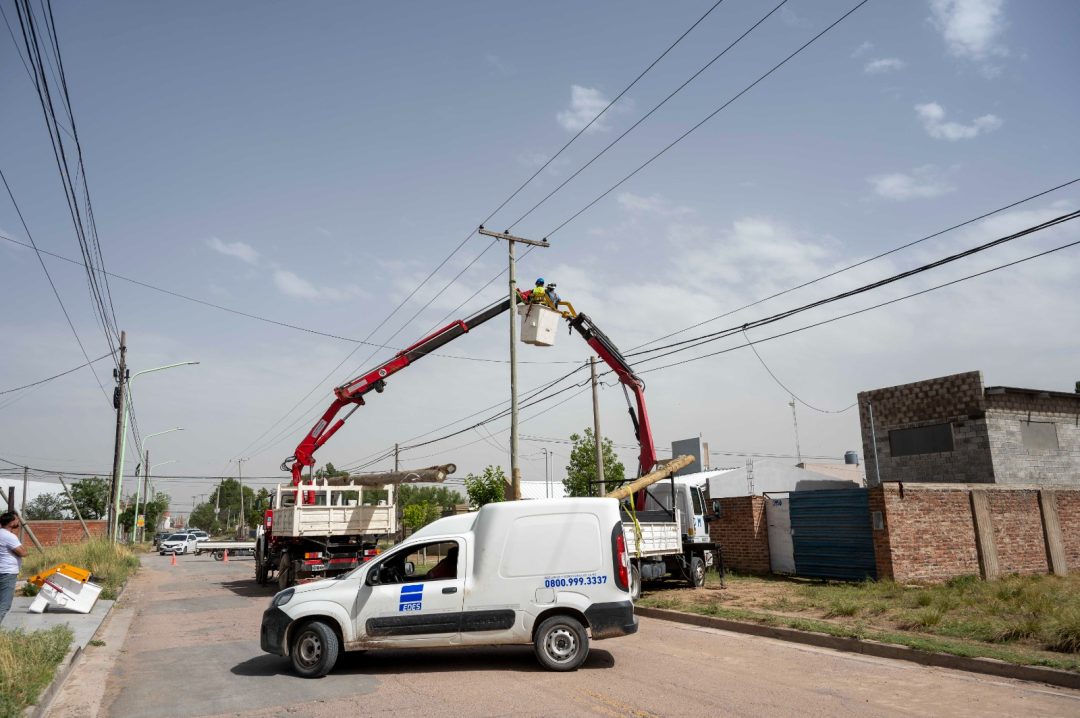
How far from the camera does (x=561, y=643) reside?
8609mm

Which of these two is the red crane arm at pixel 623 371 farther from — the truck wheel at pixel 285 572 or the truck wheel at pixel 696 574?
the truck wheel at pixel 285 572

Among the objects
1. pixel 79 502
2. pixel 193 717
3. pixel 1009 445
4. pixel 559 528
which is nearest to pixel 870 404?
pixel 1009 445

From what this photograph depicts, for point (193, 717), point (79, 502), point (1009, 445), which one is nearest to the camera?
point (193, 717)

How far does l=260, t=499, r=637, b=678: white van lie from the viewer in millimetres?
8570

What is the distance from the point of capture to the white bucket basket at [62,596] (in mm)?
13352

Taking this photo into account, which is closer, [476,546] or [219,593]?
[476,546]

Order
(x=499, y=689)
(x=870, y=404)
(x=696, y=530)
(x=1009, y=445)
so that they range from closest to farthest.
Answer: (x=499, y=689)
(x=696, y=530)
(x=1009, y=445)
(x=870, y=404)

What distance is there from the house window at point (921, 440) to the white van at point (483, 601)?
67.1 ft

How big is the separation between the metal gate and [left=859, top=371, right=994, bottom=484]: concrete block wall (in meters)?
7.18

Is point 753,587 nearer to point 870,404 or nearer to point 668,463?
point 668,463

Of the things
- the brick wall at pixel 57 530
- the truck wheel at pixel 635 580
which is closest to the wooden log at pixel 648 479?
the truck wheel at pixel 635 580

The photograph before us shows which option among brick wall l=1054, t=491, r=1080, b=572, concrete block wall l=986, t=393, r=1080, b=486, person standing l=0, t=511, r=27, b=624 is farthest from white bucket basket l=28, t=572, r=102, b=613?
concrete block wall l=986, t=393, r=1080, b=486

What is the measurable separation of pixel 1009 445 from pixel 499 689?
22954 mm

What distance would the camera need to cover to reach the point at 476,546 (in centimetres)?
887
